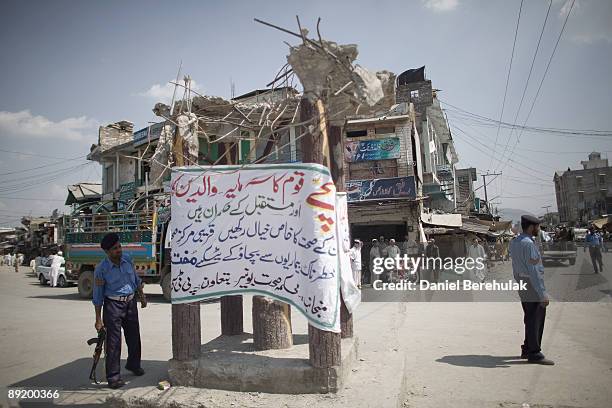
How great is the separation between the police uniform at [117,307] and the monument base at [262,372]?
29.8 inches

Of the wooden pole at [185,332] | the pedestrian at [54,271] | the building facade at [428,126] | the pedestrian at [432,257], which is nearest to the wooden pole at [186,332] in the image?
the wooden pole at [185,332]

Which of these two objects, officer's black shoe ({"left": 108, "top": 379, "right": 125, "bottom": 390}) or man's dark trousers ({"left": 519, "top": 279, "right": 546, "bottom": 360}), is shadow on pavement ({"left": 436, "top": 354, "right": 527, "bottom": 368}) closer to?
man's dark trousers ({"left": 519, "top": 279, "right": 546, "bottom": 360})

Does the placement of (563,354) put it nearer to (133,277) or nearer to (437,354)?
(437,354)

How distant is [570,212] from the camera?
55.7 meters

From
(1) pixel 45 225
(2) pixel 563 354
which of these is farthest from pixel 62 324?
(1) pixel 45 225

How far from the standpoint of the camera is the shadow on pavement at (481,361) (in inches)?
189

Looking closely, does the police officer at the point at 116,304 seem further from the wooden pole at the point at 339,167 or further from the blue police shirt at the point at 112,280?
the wooden pole at the point at 339,167

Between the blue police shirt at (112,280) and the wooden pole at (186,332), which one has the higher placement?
the blue police shirt at (112,280)

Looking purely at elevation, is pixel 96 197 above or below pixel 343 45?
above

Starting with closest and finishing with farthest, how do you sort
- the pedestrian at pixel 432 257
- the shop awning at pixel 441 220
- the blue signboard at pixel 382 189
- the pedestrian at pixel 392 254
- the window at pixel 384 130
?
the pedestrian at pixel 392 254 → the pedestrian at pixel 432 257 → the blue signboard at pixel 382 189 → the shop awning at pixel 441 220 → the window at pixel 384 130

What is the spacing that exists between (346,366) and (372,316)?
4.65m

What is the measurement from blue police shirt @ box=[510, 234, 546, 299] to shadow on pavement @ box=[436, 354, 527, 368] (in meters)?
0.91

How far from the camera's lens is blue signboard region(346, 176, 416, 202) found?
55.8ft

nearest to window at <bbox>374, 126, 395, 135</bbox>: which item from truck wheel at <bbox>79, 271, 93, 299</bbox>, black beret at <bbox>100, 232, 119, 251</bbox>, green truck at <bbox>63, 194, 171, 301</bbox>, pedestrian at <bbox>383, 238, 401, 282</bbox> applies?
pedestrian at <bbox>383, 238, 401, 282</bbox>
